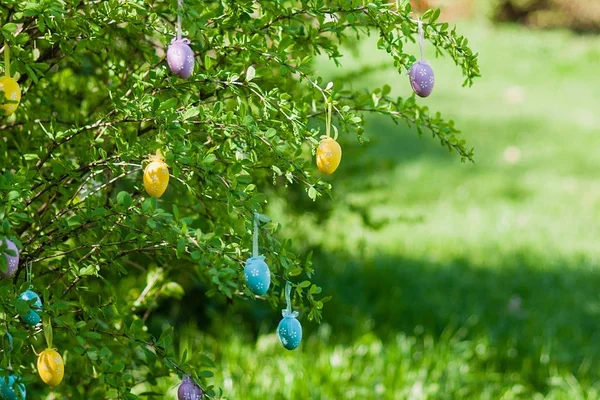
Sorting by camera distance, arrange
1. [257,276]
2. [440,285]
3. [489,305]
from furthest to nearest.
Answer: [440,285]
[489,305]
[257,276]


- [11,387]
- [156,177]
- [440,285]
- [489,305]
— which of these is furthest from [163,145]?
[440,285]

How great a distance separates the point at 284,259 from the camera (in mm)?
1544

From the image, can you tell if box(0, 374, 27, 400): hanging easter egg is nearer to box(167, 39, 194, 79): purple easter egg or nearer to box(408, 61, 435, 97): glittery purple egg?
box(167, 39, 194, 79): purple easter egg

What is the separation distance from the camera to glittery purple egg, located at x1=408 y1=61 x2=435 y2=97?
1.59 metres

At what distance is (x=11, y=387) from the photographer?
1.48 meters

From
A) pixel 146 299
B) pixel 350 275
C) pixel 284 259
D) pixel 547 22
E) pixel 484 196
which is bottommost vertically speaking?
pixel 547 22

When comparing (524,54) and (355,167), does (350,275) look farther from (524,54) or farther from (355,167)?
(524,54)

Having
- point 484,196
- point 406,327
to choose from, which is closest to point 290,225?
point 406,327

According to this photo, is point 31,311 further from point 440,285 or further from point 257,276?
point 440,285

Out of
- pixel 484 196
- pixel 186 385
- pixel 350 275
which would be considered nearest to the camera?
pixel 186 385

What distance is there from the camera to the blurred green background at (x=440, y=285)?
3137 millimetres

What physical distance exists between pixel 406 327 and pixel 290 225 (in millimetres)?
713

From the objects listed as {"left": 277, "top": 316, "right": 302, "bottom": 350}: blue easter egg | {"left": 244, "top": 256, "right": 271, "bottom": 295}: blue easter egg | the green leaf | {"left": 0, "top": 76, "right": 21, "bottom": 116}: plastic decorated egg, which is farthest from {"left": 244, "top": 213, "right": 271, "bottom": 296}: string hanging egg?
{"left": 0, "top": 76, "right": 21, "bottom": 116}: plastic decorated egg

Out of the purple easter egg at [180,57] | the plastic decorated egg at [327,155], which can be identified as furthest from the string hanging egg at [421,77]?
the purple easter egg at [180,57]
